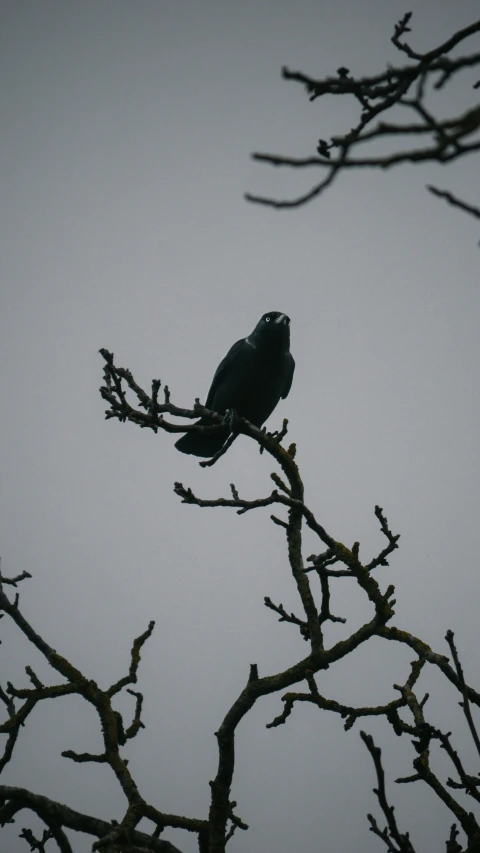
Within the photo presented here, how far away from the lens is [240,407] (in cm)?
558

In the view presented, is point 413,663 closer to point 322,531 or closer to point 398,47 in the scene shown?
point 322,531

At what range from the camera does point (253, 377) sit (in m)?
5.56

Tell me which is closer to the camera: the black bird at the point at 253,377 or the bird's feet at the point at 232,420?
the bird's feet at the point at 232,420

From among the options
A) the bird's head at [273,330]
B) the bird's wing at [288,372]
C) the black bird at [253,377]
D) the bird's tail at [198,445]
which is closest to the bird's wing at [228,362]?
the black bird at [253,377]

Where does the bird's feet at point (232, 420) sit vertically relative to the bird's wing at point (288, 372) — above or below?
below

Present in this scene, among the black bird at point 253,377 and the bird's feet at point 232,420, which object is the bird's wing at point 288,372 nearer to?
the black bird at point 253,377

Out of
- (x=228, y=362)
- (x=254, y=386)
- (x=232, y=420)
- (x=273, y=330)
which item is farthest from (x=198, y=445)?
(x=273, y=330)

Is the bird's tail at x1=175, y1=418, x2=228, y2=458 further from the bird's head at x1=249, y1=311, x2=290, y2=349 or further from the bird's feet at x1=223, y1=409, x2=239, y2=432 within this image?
the bird's head at x1=249, y1=311, x2=290, y2=349

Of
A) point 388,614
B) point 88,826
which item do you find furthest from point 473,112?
point 88,826

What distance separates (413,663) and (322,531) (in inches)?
35.0

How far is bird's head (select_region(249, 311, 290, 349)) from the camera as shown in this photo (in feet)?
19.0

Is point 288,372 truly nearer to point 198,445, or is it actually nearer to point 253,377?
point 253,377

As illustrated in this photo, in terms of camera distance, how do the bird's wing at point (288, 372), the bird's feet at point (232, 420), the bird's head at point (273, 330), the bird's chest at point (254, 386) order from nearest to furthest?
1. the bird's feet at point (232, 420)
2. the bird's chest at point (254, 386)
3. the bird's head at point (273, 330)
4. the bird's wing at point (288, 372)

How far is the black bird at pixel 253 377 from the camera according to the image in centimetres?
555
